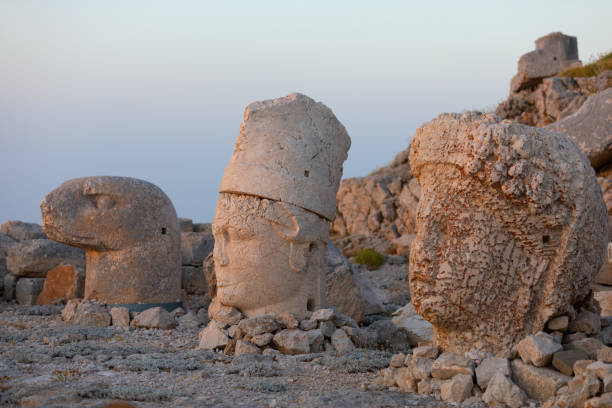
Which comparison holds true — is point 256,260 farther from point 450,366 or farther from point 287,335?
point 450,366

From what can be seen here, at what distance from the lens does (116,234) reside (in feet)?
26.0

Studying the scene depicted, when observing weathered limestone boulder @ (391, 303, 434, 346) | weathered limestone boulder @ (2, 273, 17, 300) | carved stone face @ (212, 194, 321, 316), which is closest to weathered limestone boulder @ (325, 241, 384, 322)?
weathered limestone boulder @ (391, 303, 434, 346)

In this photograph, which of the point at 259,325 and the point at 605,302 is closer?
the point at 259,325

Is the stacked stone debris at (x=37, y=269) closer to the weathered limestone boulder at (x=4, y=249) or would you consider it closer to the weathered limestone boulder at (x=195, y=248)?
the weathered limestone boulder at (x=4, y=249)

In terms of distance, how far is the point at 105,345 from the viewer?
6172 millimetres

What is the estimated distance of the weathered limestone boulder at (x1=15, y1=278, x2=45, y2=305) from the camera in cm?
977

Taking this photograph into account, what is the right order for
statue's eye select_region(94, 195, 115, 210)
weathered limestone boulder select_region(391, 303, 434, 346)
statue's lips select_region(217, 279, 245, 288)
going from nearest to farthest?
statue's lips select_region(217, 279, 245, 288) → weathered limestone boulder select_region(391, 303, 434, 346) → statue's eye select_region(94, 195, 115, 210)

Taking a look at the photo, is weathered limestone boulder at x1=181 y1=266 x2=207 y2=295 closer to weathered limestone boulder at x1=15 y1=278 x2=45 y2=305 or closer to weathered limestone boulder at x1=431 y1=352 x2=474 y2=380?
weathered limestone boulder at x1=15 y1=278 x2=45 y2=305

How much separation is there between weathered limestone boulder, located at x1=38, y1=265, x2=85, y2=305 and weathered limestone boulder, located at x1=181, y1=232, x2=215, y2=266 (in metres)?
1.69

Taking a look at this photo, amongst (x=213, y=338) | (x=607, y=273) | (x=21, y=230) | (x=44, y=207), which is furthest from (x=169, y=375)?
(x=21, y=230)

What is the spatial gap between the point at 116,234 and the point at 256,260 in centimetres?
285

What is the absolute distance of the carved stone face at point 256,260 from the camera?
5.91 m

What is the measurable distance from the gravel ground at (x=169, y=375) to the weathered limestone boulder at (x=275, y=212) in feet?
2.59

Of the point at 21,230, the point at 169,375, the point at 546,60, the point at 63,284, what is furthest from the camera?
the point at 546,60
